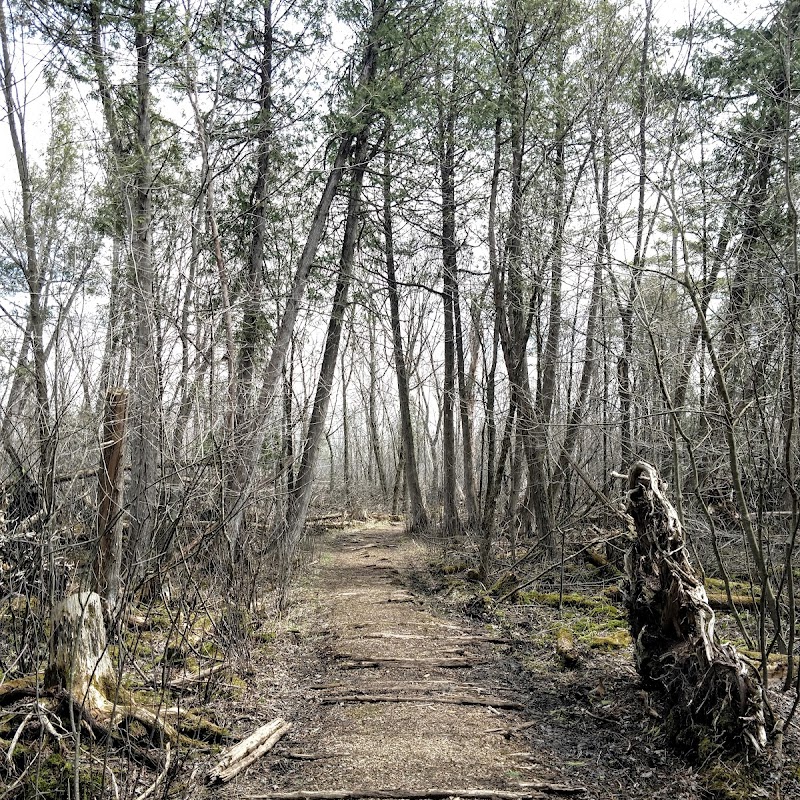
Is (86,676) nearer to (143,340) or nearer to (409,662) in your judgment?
(143,340)

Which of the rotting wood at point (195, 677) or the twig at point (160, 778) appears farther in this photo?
the rotting wood at point (195, 677)

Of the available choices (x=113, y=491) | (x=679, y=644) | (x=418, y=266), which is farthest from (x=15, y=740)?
(x=418, y=266)

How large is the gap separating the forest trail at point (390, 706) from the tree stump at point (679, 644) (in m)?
1.02

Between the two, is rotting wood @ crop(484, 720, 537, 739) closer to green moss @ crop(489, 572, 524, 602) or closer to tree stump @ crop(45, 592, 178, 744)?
tree stump @ crop(45, 592, 178, 744)

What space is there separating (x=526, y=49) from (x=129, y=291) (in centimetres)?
747

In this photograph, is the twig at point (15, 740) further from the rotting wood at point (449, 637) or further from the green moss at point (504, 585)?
the green moss at point (504, 585)

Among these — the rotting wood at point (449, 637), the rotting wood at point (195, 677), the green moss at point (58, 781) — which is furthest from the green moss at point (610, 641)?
the green moss at point (58, 781)

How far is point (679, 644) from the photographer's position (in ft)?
14.6

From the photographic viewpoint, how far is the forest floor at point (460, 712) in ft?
12.5

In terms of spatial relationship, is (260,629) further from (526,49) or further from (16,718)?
(526,49)

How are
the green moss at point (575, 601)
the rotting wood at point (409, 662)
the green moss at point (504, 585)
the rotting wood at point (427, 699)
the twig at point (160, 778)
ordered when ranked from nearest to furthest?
the twig at point (160, 778)
the rotting wood at point (427, 699)
the rotting wood at point (409, 662)
the green moss at point (575, 601)
the green moss at point (504, 585)

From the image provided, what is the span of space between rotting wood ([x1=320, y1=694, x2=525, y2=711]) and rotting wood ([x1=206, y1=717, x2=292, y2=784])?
0.63m

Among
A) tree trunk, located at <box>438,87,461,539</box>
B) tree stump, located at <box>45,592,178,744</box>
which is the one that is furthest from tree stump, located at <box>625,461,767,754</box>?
tree trunk, located at <box>438,87,461,539</box>

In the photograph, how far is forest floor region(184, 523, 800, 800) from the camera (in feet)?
12.5
